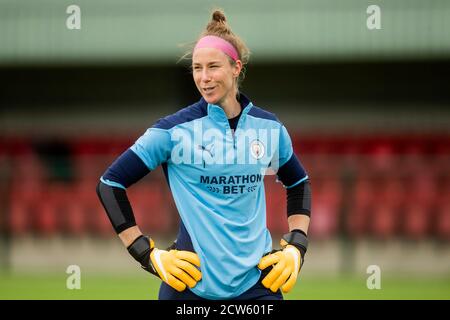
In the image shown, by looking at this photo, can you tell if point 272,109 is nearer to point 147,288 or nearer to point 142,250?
point 147,288

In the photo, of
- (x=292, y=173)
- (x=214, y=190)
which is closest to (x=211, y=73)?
(x=214, y=190)

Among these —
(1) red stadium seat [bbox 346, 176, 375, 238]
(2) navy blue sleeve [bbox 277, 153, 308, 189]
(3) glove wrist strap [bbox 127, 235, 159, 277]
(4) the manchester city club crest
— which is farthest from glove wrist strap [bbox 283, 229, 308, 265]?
(1) red stadium seat [bbox 346, 176, 375, 238]

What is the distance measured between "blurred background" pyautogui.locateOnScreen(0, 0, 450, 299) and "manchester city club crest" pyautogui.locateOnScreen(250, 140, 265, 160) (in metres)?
4.92

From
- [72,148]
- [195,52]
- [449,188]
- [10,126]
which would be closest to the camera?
[195,52]

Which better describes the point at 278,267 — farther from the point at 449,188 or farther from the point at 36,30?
the point at 36,30

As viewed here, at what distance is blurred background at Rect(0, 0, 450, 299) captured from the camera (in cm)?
1102

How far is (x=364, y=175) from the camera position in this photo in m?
11.1

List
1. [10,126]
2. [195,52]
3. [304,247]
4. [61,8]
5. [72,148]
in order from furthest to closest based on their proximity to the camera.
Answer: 1. [10,126]
2. [72,148]
3. [61,8]
4. [304,247]
5. [195,52]

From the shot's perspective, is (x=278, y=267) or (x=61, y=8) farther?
(x=61, y=8)

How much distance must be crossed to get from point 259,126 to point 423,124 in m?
12.4

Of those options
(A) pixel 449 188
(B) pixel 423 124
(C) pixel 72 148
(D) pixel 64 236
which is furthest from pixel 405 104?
(D) pixel 64 236

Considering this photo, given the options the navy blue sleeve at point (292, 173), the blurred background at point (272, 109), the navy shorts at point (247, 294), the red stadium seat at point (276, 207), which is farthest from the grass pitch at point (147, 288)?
the navy shorts at point (247, 294)

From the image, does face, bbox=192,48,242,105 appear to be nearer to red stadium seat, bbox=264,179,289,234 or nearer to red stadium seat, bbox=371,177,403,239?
red stadium seat, bbox=264,179,289,234

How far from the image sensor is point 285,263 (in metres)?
4.08
